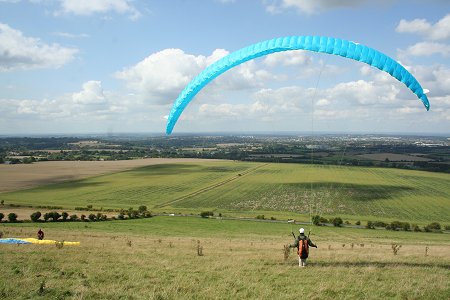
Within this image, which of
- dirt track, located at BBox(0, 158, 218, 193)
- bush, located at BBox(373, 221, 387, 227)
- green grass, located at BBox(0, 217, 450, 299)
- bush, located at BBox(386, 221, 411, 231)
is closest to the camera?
green grass, located at BBox(0, 217, 450, 299)

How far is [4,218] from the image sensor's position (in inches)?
1833

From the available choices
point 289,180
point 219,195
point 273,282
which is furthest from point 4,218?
point 289,180

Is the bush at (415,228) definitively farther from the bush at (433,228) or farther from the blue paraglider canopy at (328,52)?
the blue paraglider canopy at (328,52)

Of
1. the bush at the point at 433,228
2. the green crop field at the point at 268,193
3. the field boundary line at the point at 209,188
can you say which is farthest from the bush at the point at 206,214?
the bush at the point at 433,228

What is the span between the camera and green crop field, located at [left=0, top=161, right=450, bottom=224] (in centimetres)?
6012

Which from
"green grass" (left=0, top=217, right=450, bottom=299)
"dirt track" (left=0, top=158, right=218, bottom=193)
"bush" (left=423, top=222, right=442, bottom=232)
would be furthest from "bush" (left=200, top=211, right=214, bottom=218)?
"dirt track" (left=0, top=158, right=218, bottom=193)

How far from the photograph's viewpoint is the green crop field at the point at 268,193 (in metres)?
60.1

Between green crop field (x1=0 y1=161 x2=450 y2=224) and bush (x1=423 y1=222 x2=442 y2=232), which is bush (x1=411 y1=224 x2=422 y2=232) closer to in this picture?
bush (x1=423 y1=222 x2=442 y2=232)

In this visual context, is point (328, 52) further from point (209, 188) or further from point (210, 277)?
point (209, 188)

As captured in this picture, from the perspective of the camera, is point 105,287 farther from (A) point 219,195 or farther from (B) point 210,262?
(A) point 219,195

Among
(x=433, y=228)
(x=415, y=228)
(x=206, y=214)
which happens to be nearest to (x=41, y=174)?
(x=206, y=214)

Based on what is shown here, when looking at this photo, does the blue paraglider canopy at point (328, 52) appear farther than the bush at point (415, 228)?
No

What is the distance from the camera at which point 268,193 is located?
7431cm

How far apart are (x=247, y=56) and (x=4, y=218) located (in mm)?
45282
